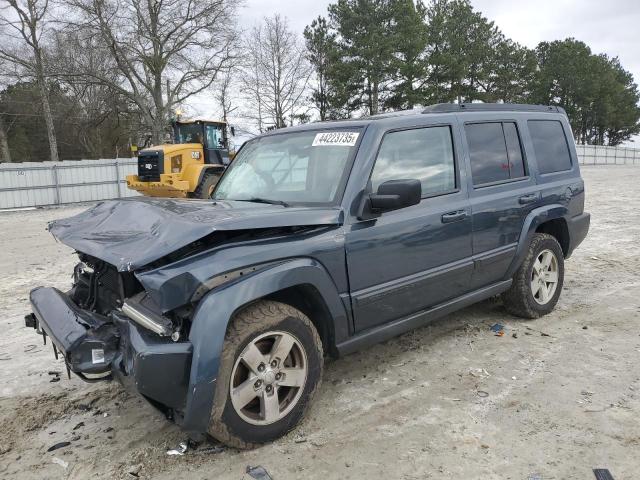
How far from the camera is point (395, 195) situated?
3.10 m

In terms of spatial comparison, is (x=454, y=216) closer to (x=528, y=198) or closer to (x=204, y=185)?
(x=528, y=198)

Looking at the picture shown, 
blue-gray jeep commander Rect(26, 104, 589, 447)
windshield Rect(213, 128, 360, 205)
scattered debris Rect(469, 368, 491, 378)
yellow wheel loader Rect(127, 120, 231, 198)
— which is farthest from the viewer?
yellow wheel loader Rect(127, 120, 231, 198)

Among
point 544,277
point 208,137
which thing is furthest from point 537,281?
point 208,137

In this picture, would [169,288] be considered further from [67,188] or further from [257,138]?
[67,188]

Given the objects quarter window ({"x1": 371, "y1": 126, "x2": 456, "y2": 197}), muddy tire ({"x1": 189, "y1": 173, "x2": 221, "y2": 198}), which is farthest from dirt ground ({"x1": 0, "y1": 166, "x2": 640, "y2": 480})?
muddy tire ({"x1": 189, "y1": 173, "x2": 221, "y2": 198})

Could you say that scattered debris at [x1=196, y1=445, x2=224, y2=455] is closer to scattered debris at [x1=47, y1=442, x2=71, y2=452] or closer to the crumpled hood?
scattered debris at [x1=47, y1=442, x2=71, y2=452]

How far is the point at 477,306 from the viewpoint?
5.26m

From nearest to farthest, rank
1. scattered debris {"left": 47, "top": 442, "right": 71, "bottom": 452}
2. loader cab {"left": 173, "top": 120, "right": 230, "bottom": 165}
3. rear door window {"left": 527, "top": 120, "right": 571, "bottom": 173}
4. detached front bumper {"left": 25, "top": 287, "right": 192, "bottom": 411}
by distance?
detached front bumper {"left": 25, "top": 287, "right": 192, "bottom": 411} → scattered debris {"left": 47, "top": 442, "right": 71, "bottom": 452} → rear door window {"left": 527, "top": 120, "right": 571, "bottom": 173} → loader cab {"left": 173, "top": 120, "right": 230, "bottom": 165}

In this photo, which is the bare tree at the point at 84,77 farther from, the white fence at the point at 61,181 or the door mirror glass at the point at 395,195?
the door mirror glass at the point at 395,195

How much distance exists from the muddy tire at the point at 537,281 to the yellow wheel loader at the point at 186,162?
1029cm

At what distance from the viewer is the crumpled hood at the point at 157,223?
8.34ft

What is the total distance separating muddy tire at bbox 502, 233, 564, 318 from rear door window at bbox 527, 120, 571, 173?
70cm

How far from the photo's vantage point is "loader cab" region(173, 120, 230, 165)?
1526 cm

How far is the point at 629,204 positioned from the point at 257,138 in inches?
490
